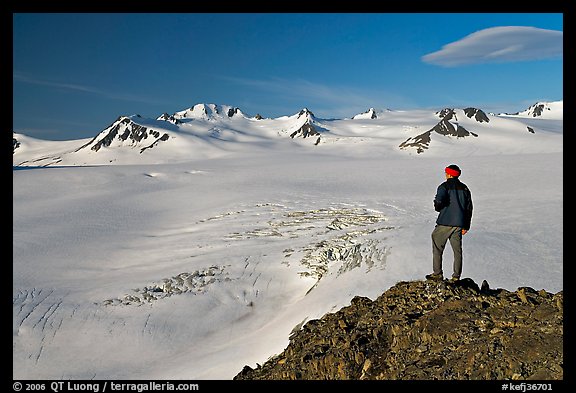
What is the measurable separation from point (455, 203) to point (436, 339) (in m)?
2.68

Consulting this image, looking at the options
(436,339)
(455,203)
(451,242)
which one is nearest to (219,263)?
(451,242)

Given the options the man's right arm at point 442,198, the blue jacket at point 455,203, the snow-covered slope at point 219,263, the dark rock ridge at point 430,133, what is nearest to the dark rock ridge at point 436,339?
the blue jacket at point 455,203

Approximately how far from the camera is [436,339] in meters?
6.41

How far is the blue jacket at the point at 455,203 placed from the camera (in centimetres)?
763

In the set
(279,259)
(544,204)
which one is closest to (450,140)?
(544,204)

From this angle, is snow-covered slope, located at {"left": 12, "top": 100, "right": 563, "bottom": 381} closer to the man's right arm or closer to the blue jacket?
the blue jacket

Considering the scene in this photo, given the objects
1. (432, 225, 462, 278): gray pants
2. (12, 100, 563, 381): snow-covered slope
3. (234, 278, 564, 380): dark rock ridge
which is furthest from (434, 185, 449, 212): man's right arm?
(12, 100, 563, 381): snow-covered slope

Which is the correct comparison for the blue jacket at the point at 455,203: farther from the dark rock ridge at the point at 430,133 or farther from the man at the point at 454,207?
the dark rock ridge at the point at 430,133

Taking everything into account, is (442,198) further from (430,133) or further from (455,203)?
(430,133)

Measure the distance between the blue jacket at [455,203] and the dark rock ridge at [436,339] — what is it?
127 centimetres

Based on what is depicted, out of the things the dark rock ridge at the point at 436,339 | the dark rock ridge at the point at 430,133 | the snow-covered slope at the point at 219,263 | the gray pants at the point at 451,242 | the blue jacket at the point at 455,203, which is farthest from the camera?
the dark rock ridge at the point at 430,133

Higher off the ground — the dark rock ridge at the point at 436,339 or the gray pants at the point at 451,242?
the gray pants at the point at 451,242

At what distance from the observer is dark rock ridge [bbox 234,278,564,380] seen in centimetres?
549
